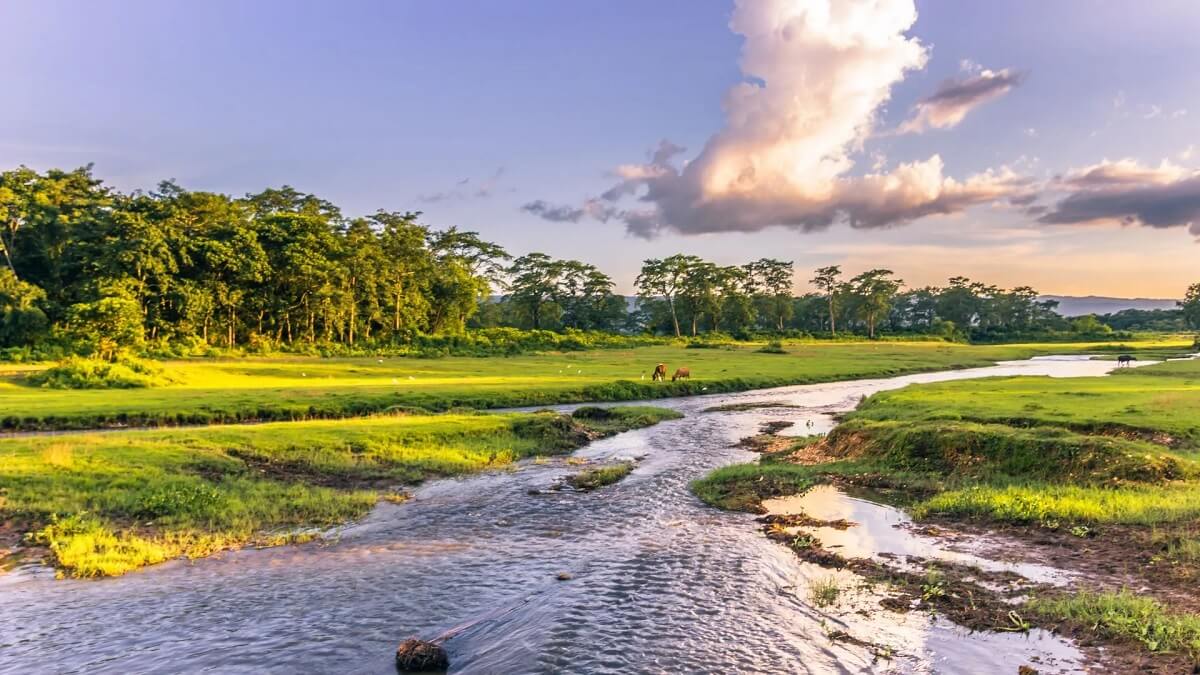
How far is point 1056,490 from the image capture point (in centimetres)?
1653

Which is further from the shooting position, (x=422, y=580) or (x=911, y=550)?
(x=911, y=550)

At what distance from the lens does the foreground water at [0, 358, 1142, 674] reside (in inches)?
361

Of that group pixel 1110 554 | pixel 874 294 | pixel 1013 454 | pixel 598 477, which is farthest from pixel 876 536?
pixel 874 294

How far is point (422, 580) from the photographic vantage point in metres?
12.5

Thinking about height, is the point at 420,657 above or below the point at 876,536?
above

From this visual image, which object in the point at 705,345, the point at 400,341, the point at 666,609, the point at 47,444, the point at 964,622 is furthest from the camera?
the point at 705,345

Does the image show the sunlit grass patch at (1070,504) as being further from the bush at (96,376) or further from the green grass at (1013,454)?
the bush at (96,376)

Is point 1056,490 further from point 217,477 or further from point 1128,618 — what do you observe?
point 217,477

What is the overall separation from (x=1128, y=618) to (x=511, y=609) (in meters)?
9.76

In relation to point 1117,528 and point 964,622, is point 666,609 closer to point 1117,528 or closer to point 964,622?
point 964,622

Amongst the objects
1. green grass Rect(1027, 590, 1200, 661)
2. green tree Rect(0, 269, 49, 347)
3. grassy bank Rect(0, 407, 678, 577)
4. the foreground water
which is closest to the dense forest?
green tree Rect(0, 269, 49, 347)

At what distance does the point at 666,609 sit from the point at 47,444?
24.6 metres

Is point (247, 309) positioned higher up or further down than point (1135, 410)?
higher up

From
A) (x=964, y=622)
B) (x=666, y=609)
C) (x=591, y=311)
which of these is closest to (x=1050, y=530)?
(x=964, y=622)
